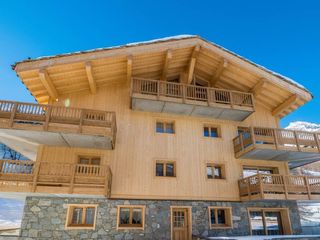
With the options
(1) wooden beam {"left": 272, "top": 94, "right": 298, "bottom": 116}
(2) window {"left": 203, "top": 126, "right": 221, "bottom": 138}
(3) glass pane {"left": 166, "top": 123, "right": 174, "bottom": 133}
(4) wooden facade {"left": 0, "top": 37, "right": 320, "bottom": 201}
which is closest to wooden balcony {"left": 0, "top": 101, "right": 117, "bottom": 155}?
(4) wooden facade {"left": 0, "top": 37, "right": 320, "bottom": 201}

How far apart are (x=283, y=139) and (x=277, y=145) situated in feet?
3.10

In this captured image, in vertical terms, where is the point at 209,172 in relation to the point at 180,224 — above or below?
above

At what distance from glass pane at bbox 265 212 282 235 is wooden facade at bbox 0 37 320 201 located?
2373 mm

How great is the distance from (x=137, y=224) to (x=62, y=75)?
8.70 meters

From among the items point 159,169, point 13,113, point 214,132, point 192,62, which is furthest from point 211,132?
point 13,113

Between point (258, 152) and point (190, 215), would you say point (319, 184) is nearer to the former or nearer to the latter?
point (258, 152)

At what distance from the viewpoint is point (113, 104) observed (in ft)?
44.6

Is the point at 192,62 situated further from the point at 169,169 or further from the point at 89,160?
the point at 89,160

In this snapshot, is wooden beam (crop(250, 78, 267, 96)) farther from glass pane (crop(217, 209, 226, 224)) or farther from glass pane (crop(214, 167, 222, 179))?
glass pane (crop(217, 209, 226, 224))

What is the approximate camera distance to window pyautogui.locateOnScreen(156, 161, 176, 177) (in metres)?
12.7

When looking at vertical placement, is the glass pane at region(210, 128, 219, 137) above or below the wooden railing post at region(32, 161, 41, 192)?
above

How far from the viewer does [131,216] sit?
11477mm

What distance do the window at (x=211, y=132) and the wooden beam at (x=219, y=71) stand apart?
327 centimetres

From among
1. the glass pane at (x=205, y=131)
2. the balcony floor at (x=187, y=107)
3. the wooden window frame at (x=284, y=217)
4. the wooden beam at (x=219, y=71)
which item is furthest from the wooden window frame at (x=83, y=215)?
the wooden beam at (x=219, y=71)
